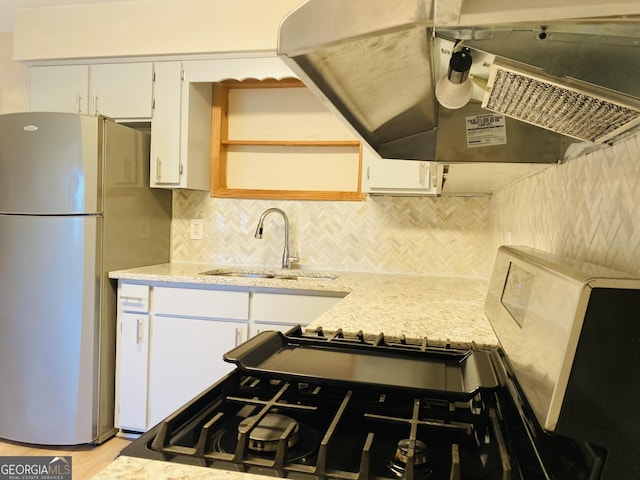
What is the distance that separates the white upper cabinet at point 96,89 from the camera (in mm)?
2697

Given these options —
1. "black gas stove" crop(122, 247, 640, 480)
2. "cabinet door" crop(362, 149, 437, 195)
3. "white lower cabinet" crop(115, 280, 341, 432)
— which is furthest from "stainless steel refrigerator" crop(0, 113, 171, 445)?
"black gas stove" crop(122, 247, 640, 480)

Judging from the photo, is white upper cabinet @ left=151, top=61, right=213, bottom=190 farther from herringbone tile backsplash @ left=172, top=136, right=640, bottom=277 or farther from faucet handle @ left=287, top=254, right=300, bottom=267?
faucet handle @ left=287, top=254, right=300, bottom=267

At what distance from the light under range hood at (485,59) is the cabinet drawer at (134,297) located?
189 cm

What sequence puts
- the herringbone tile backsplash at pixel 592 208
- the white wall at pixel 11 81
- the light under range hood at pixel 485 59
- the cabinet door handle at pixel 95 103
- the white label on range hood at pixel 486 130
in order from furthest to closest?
the white wall at pixel 11 81 < the cabinet door handle at pixel 95 103 < the white label on range hood at pixel 486 130 < the herringbone tile backsplash at pixel 592 208 < the light under range hood at pixel 485 59

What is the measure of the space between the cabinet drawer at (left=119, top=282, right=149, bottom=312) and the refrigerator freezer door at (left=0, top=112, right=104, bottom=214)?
17.3 inches

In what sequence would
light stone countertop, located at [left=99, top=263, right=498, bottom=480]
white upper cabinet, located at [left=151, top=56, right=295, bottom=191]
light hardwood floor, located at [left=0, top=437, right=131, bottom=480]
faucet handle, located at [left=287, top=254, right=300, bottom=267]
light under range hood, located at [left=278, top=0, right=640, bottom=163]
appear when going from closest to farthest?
light under range hood, located at [left=278, top=0, right=640, bottom=163] → light stone countertop, located at [left=99, top=263, right=498, bottom=480] → light hardwood floor, located at [left=0, top=437, right=131, bottom=480] → white upper cabinet, located at [left=151, top=56, right=295, bottom=191] → faucet handle, located at [left=287, top=254, right=300, bottom=267]

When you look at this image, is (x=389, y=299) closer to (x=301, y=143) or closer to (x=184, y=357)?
(x=184, y=357)

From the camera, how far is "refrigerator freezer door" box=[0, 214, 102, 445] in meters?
2.35

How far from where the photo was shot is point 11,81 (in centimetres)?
318

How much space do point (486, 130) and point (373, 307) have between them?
724mm

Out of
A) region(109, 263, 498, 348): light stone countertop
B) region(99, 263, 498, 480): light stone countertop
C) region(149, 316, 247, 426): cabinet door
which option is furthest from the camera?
region(149, 316, 247, 426): cabinet door

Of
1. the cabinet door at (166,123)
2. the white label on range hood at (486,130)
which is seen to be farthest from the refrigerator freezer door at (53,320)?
the white label on range hood at (486,130)

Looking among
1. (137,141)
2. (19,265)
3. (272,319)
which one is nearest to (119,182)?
(137,141)

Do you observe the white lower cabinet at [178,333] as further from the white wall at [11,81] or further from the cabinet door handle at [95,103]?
the white wall at [11,81]
